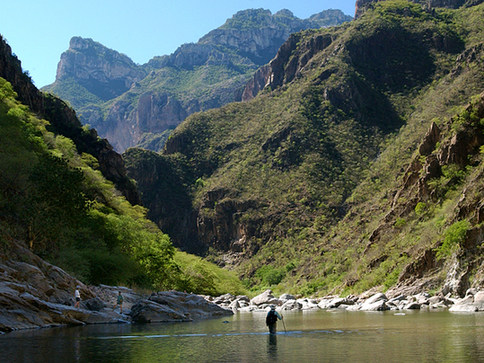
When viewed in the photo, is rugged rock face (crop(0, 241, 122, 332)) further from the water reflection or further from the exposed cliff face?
the exposed cliff face

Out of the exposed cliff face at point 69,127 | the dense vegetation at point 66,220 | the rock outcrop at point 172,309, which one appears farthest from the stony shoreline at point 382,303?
the exposed cliff face at point 69,127

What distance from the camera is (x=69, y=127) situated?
9900 cm

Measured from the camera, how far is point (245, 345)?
25.3 m

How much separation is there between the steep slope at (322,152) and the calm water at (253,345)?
181ft

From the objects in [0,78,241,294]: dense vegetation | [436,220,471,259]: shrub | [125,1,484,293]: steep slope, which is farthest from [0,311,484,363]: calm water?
[125,1,484,293]: steep slope

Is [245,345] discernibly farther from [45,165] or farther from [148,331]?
[45,165]

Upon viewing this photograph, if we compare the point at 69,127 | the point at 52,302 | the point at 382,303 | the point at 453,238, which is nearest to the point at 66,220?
the point at 52,302

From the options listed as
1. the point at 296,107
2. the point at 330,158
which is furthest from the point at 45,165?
the point at 296,107

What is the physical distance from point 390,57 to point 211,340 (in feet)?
529

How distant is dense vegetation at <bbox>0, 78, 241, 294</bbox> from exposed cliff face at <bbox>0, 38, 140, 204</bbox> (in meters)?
12.5

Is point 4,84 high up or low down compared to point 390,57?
down

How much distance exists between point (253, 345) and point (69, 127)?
81602 millimetres

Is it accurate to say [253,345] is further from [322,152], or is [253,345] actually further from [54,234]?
[322,152]

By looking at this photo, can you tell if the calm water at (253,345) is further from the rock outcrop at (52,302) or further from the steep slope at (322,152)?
the steep slope at (322,152)
